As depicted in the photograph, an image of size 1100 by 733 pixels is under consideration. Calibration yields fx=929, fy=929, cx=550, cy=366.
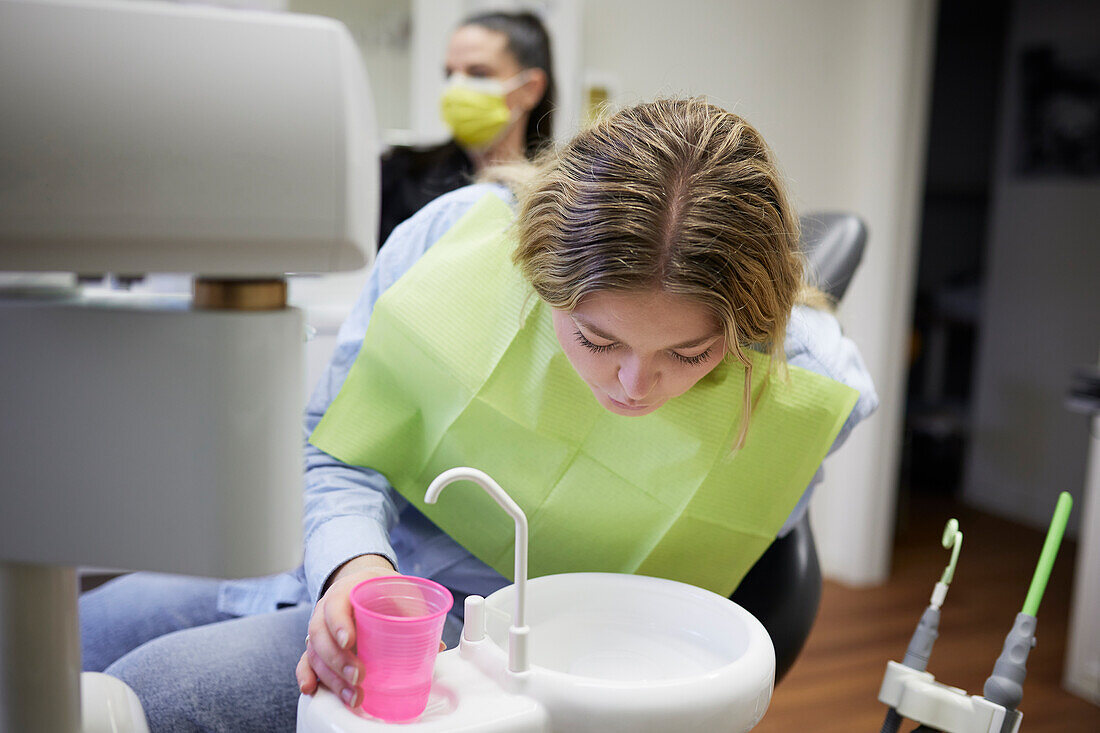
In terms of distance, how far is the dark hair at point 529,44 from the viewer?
76.0 inches

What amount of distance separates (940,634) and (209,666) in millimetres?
2209

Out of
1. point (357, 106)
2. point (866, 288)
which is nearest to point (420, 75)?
point (866, 288)

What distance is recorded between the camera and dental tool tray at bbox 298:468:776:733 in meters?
0.57

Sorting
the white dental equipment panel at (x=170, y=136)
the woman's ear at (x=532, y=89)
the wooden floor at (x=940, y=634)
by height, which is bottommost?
the wooden floor at (x=940, y=634)

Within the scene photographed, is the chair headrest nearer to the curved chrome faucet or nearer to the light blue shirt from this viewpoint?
the light blue shirt

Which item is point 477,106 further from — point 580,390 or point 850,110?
point 850,110

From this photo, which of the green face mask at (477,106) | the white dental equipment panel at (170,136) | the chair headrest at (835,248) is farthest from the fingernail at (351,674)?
the green face mask at (477,106)

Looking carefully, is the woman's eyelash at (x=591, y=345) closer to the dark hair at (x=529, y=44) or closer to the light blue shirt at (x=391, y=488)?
the light blue shirt at (x=391, y=488)

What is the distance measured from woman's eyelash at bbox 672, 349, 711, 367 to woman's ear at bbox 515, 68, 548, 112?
1.29 meters

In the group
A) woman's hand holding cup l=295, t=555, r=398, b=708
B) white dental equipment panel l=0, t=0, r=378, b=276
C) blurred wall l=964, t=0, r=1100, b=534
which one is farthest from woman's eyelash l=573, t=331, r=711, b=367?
blurred wall l=964, t=0, r=1100, b=534

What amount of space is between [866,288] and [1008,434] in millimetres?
1364

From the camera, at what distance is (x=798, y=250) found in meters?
0.86

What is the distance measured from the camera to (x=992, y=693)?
2.49 ft

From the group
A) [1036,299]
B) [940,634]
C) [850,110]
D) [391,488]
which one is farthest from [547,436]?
[1036,299]
